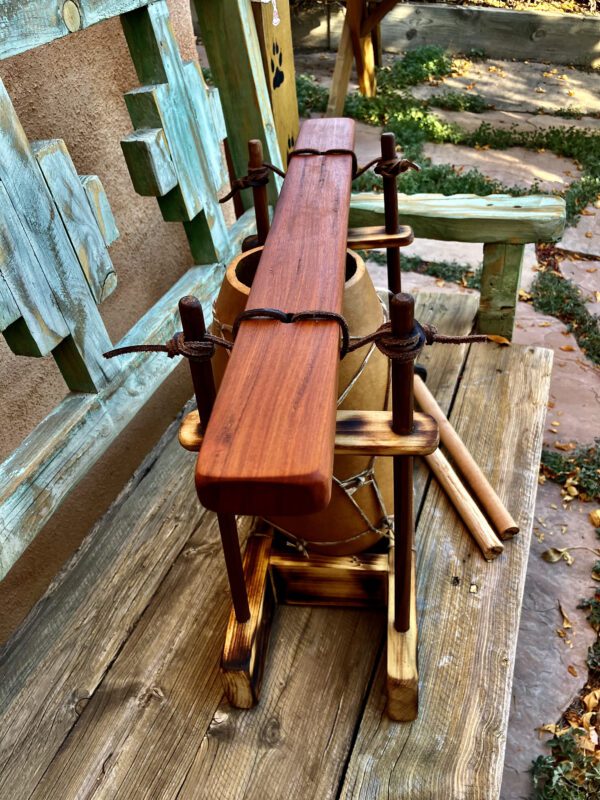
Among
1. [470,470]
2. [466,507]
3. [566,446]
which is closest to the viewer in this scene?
[466,507]

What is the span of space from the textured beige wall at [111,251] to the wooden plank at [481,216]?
797 millimetres

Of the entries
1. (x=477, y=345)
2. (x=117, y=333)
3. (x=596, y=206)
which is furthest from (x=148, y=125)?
(x=596, y=206)

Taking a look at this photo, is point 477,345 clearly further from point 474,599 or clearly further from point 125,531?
point 125,531

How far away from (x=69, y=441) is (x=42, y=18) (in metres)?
0.87

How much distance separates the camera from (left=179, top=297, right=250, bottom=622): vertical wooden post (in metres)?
1.05

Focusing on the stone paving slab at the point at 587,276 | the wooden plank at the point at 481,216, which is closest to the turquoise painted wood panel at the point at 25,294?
the wooden plank at the point at 481,216

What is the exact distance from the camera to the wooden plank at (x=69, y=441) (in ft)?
4.64

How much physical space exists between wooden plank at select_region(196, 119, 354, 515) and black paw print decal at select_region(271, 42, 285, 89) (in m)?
1.29

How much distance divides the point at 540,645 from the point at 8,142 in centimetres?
213

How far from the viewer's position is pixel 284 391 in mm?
977

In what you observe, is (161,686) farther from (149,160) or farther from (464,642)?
(149,160)

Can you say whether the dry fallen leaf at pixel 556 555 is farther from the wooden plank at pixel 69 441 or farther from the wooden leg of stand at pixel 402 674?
the wooden plank at pixel 69 441

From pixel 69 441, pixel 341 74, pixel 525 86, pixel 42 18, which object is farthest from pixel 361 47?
pixel 69 441

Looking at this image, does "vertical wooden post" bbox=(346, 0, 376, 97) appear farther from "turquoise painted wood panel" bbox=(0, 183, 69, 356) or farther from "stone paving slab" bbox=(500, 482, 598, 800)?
"turquoise painted wood panel" bbox=(0, 183, 69, 356)
